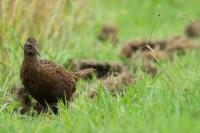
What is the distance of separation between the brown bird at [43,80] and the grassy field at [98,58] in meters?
0.27

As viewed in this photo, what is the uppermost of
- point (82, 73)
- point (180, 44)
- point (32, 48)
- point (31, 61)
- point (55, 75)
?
point (32, 48)

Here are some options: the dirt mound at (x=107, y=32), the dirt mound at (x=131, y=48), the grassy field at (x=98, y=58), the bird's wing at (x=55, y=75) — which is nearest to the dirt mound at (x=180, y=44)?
the grassy field at (x=98, y=58)

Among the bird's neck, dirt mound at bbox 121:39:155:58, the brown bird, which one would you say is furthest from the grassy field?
the bird's neck

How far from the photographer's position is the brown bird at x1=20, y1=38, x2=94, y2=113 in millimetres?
7719

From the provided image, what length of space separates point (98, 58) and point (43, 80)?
3345mm

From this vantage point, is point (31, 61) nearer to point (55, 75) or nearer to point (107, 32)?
point (55, 75)

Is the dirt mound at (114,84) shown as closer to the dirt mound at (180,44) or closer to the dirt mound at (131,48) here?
the dirt mound at (131,48)

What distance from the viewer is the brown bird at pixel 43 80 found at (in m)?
7.72

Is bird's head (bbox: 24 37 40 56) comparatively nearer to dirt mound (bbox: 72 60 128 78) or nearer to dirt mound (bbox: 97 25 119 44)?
dirt mound (bbox: 72 60 128 78)

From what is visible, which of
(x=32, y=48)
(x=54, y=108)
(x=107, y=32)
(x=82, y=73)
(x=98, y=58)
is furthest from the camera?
(x=107, y=32)

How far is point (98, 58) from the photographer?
11023 mm

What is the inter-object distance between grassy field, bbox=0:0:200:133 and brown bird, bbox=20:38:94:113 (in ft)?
0.87

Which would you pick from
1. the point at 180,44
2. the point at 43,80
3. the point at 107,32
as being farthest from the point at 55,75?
the point at 107,32

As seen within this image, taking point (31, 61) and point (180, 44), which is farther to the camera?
point (180, 44)
